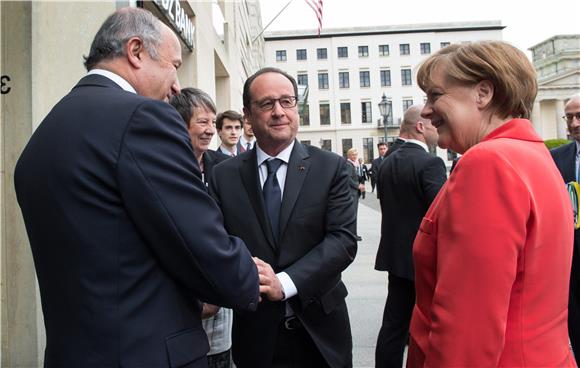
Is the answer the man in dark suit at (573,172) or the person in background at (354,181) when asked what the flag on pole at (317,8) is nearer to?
the person in background at (354,181)

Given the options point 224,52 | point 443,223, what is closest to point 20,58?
point 443,223

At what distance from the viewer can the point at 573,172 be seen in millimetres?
3596

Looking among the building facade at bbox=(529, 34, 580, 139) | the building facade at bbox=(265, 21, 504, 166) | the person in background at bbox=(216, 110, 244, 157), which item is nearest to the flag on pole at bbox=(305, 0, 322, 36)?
the person in background at bbox=(216, 110, 244, 157)

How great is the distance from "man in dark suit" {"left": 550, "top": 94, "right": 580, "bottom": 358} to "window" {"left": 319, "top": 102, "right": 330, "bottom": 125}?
5785cm

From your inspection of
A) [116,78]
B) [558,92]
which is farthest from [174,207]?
[558,92]

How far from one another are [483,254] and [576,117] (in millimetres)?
3309

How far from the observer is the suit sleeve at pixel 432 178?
3658mm

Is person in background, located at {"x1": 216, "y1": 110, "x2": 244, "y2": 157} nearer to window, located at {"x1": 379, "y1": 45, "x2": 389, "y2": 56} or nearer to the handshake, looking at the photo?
the handshake

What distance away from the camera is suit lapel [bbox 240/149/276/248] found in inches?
84.4

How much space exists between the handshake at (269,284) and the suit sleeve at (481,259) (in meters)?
0.75

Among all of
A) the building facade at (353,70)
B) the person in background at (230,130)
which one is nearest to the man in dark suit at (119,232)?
the person in background at (230,130)

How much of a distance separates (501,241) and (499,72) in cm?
54

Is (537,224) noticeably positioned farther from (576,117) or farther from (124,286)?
(576,117)

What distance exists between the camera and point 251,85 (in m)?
2.35
